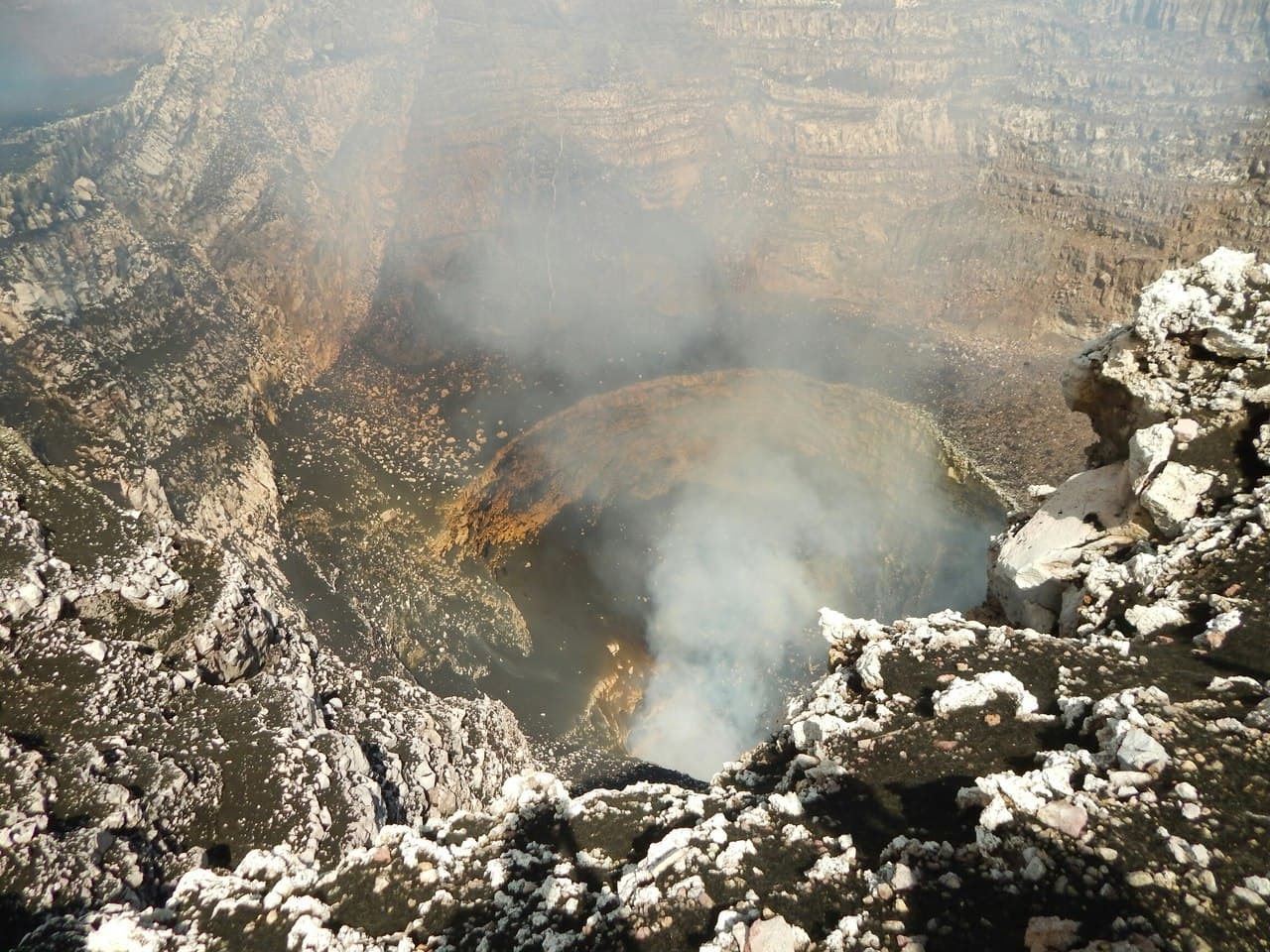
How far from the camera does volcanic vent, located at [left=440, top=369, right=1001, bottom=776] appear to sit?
35906mm

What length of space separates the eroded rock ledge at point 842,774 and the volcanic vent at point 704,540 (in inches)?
624

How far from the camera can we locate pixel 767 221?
61.9 m

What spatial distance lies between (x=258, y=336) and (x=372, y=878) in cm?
4221

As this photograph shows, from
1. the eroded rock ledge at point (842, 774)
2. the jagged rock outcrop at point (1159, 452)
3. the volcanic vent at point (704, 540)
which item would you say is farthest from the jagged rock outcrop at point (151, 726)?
the jagged rock outcrop at point (1159, 452)

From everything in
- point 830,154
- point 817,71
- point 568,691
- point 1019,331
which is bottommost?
point 568,691

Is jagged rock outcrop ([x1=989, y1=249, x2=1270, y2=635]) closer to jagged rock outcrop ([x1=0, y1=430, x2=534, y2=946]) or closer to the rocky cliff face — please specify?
the rocky cliff face

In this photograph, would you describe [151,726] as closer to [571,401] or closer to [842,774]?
[842,774]

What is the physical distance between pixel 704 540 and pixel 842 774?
32867 millimetres

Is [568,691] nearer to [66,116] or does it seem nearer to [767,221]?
[767,221]

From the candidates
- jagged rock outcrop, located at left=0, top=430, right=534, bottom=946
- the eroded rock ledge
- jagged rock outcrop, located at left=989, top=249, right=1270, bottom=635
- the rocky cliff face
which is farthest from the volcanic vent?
jagged rock outcrop, located at left=989, top=249, right=1270, bottom=635

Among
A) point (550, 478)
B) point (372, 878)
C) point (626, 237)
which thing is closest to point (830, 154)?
point (626, 237)

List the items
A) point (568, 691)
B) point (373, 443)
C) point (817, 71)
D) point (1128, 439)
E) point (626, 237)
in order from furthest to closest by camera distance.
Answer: point (817, 71)
point (626, 237)
point (373, 443)
point (568, 691)
point (1128, 439)

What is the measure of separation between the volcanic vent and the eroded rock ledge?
15856 mm

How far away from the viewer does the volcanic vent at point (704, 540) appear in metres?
35.9
